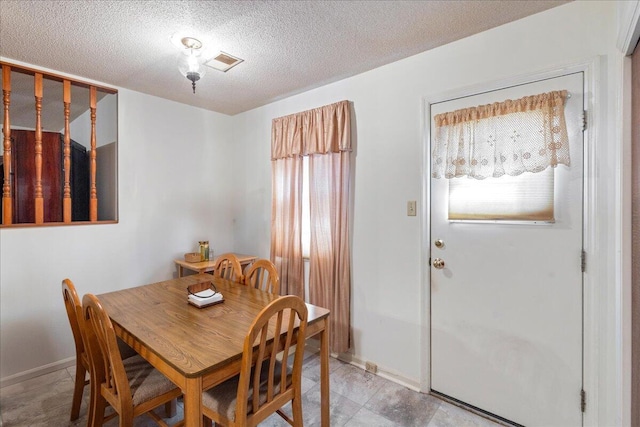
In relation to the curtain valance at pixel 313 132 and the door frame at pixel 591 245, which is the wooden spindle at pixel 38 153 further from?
the door frame at pixel 591 245

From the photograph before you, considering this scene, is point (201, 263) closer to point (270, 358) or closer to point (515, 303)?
point (270, 358)

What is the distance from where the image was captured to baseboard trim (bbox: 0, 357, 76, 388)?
2264mm

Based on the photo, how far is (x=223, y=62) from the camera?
2.29 meters

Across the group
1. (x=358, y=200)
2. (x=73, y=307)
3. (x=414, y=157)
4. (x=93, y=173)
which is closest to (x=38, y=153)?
(x=93, y=173)

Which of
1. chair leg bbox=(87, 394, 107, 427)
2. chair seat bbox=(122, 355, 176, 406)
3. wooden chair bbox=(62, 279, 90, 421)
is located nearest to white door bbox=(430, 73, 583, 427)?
chair seat bbox=(122, 355, 176, 406)

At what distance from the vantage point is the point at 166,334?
1.45 metres

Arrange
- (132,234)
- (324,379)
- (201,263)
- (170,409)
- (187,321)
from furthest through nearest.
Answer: (201,263) → (132,234) → (170,409) → (324,379) → (187,321)

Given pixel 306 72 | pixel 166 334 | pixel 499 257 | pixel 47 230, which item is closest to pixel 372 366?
pixel 499 257

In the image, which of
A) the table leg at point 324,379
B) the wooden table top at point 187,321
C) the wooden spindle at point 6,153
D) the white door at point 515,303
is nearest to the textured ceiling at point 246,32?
the wooden spindle at point 6,153

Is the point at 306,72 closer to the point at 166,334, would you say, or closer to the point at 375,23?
the point at 375,23

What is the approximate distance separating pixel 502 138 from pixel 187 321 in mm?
2064

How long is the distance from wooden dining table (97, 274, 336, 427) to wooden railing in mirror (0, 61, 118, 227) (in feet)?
3.81

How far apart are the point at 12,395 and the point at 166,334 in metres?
1.76

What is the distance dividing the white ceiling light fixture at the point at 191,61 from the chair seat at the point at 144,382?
162cm
